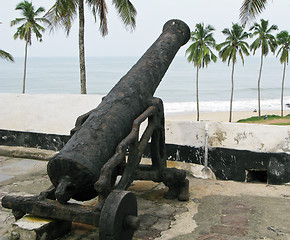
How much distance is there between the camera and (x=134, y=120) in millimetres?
3670

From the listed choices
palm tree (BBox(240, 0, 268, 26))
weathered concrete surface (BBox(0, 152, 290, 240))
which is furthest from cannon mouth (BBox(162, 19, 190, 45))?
palm tree (BBox(240, 0, 268, 26))

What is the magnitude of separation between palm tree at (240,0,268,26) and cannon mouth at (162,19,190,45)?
4472mm

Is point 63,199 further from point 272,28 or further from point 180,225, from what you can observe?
point 272,28

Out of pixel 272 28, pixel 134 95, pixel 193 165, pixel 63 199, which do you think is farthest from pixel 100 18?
pixel 272 28

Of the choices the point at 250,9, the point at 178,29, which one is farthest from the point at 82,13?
the point at 178,29

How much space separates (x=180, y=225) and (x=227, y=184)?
1518mm

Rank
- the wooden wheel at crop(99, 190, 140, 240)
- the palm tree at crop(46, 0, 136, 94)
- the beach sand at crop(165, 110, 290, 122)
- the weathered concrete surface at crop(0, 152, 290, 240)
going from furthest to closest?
1. the beach sand at crop(165, 110, 290, 122)
2. the palm tree at crop(46, 0, 136, 94)
3. the weathered concrete surface at crop(0, 152, 290, 240)
4. the wooden wheel at crop(99, 190, 140, 240)

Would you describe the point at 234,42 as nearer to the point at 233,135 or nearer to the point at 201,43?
the point at 201,43

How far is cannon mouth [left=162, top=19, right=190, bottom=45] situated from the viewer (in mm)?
4906

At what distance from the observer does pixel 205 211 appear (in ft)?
13.2

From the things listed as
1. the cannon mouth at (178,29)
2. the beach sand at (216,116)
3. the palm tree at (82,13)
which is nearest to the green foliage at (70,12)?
the palm tree at (82,13)

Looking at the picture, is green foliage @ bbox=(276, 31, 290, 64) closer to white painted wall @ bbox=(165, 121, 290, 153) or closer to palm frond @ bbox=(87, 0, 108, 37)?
palm frond @ bbox=(87, 0, 108, 37)

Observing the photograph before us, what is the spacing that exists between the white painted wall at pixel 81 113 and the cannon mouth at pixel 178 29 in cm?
129

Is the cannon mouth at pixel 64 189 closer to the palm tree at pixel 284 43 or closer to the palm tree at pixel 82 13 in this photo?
the palm tree at pixel 82 13
